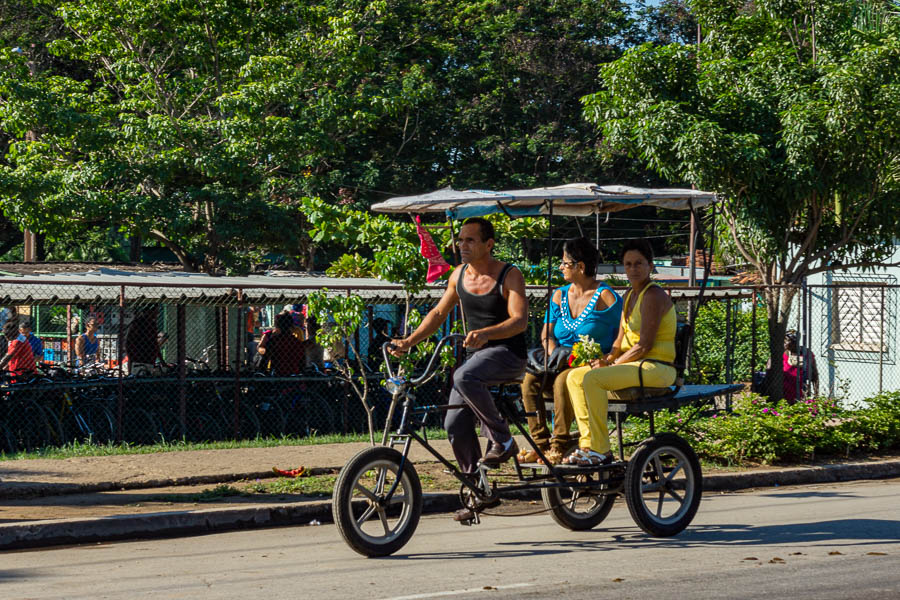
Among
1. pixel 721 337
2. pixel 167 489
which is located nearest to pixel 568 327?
pixel 167 489

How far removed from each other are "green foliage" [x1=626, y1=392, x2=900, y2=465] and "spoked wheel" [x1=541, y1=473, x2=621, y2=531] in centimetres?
305

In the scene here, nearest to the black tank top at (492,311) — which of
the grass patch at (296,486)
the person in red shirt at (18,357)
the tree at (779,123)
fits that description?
the grass patch at (296,486)

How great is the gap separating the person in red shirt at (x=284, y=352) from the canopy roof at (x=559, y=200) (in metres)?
6.54

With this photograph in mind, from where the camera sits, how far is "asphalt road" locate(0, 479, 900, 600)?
6.06 meters

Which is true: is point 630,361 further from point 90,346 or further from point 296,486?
point 90,346

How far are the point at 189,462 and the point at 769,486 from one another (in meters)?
5.75

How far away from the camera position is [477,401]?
6914 mm

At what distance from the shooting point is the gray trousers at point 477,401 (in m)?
6.92

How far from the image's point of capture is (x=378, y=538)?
272 inches

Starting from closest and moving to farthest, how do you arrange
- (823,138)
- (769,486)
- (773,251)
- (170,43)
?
(769,486), (823,138), (773,251), (170,43)

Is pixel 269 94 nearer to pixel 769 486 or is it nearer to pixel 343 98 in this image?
pixel 343 98

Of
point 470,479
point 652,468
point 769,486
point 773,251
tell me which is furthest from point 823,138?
point 470,479

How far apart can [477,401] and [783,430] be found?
5.93 m

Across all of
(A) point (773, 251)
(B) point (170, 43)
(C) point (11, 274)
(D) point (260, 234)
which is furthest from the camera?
(D) point (260, 234)
